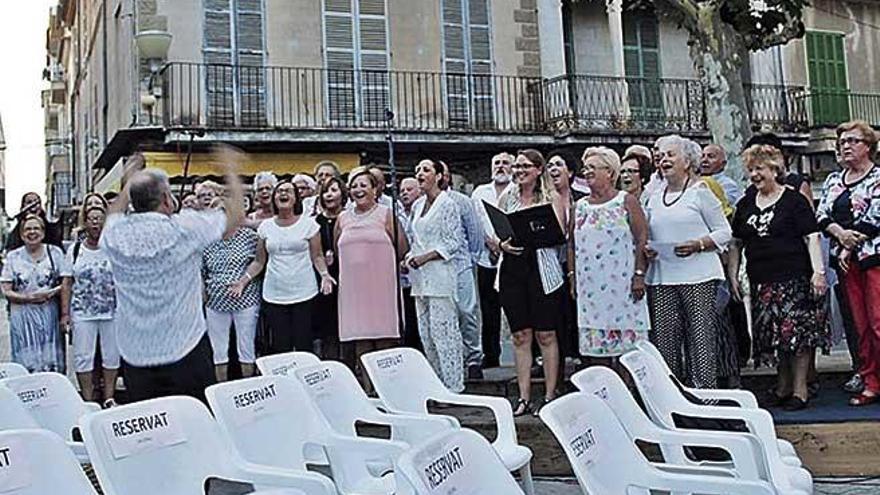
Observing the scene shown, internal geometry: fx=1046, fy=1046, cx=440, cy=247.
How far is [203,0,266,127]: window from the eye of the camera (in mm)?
16469

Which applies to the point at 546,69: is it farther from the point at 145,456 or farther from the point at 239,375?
the point at 145,456

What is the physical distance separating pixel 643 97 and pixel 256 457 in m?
16.9

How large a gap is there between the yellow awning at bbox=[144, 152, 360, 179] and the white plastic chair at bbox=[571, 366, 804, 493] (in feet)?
40.4

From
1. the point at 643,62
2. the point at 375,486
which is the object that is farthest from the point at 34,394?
the point at 643,62

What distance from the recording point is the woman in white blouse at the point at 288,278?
21.5ft

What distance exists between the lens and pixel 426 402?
483 centimetres

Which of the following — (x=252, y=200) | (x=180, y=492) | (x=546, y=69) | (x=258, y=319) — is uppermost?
(x=546, y=69)

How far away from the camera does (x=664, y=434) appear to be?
389 cm

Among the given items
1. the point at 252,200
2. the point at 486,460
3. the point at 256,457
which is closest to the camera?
the point at 486,460

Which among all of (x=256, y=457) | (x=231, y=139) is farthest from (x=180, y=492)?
(x=231, y=139)

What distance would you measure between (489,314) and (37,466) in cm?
495

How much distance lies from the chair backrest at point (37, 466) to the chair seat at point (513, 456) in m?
1.78

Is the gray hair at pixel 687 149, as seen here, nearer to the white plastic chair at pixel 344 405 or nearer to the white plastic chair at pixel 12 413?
the white plastic chair at pixel 344 405

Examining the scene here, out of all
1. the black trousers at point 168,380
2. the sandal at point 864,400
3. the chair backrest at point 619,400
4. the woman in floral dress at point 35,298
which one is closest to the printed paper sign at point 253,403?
the black trousers at point 168,380
